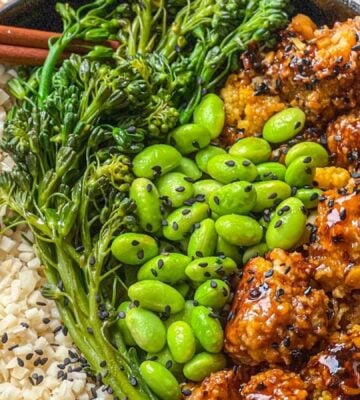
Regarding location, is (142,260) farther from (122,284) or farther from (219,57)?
(219,57)

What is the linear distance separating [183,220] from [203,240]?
0.44 ft

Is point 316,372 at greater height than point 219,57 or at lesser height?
lesser

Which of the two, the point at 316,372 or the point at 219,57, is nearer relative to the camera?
the point at 316,372

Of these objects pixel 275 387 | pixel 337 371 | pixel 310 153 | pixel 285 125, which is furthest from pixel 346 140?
pixel 275 387

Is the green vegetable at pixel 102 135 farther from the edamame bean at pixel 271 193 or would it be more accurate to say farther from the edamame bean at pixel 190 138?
the edamame bean at pixel 271 193

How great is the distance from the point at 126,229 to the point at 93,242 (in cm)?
16

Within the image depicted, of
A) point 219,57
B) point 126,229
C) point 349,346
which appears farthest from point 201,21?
point 349,346

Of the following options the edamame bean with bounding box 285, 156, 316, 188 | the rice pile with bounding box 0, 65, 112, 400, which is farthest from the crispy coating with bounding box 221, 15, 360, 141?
the rice pile with bounding box 0, 65, 112, 400

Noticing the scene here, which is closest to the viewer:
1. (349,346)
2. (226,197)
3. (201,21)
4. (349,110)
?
A: (349,346)

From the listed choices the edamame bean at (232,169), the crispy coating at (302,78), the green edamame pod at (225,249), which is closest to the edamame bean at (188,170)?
the edamame bean at (232,169)

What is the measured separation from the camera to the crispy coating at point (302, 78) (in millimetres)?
3336

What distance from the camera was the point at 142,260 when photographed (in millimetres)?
3316

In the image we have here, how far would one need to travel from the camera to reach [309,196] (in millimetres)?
3299

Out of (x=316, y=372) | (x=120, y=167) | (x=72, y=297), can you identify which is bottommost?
(x=72, y=297)
